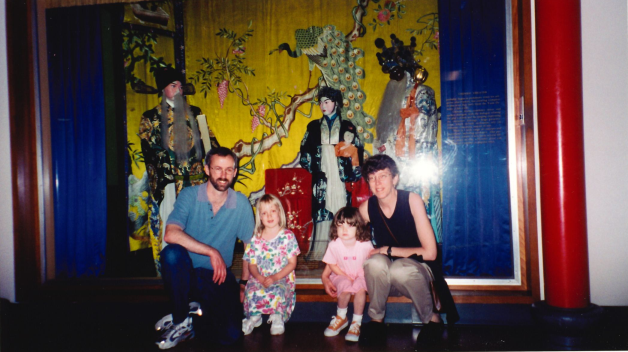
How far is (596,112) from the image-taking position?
2.49 meters

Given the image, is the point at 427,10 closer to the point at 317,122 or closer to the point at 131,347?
the point at 317,122

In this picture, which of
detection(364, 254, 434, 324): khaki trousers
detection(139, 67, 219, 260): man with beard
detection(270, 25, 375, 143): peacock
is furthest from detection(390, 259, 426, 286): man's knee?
detection(139, 67, 219, 260): man with beard

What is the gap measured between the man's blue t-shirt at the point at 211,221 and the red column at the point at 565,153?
1.96 meters

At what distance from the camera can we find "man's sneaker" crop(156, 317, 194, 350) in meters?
2.14

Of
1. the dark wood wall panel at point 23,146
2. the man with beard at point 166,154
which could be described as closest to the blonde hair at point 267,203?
the man with beard at point 166,154

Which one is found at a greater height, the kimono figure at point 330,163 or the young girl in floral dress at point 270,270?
the kimono figure at point 330,163

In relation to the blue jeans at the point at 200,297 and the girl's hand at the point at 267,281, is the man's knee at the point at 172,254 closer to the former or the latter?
the blue jeans at the point at 200,297

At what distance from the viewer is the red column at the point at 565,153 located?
6.96ft

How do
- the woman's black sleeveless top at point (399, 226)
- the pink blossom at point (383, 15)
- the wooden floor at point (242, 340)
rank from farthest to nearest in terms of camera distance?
the pink blossom at point (383, 15) → the woman's black sleeveless top at point (399, 226) → the wooden floor at point (242, 340)

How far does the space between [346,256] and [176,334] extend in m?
1.17

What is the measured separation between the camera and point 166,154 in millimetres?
3234

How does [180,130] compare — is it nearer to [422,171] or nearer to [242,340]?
[242,340]

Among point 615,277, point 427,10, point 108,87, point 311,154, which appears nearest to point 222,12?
point 108,87

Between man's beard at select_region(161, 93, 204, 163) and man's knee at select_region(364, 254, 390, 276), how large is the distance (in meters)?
1.88
